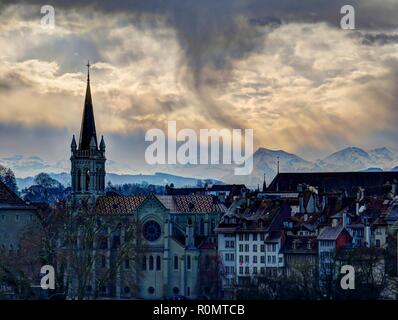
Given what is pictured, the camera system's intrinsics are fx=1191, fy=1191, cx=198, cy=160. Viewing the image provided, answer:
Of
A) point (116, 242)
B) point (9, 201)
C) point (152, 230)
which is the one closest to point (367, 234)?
point (116, 242)

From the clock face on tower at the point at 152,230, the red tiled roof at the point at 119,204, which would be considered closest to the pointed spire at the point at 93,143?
the red tiled roof at the point at 119,204

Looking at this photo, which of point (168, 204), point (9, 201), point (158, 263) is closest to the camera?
point (9, 201)

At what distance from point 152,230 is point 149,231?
13 centimetres

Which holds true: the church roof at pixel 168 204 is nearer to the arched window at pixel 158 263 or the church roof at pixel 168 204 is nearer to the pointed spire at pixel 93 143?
the arched window at pixel 158 263

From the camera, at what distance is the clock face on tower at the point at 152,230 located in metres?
38.2

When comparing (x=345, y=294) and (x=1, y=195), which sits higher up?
(x=1, y=195)

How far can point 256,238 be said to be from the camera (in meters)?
36.3

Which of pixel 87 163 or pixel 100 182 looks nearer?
pixel 87 163

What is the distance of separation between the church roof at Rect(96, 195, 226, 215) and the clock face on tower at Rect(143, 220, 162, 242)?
73 cm

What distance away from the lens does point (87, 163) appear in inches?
1608

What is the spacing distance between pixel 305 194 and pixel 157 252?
5529mm

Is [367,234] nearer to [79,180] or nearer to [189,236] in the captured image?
[189,236]
